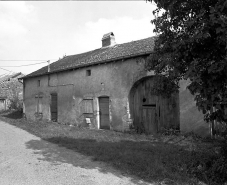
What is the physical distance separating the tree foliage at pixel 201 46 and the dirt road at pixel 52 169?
2.19 m

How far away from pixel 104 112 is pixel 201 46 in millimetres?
7715

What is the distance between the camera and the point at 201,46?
13.0ft

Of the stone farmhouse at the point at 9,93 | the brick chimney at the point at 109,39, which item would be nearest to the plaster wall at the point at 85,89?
the brick chimney at the point at 109,39

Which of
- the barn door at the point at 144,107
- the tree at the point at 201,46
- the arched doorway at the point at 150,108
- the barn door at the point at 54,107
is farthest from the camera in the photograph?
the barn door at the point at 54,107

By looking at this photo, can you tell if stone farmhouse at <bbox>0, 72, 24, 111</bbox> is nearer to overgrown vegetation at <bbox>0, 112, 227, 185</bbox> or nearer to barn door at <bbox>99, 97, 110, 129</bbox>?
barn door at <bbox>99, 97, 110, 129</bbox>

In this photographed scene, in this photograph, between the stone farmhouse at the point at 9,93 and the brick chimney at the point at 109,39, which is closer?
the brick chimney at the point at 109,39

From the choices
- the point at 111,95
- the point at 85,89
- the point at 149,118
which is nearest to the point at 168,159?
the point at 149,118

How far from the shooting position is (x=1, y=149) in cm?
675

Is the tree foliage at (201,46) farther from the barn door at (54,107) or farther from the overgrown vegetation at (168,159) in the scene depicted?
the barn door at (54,107)

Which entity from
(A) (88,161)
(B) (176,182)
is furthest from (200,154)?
(A) (88,161)

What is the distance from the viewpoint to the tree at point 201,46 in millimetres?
3443

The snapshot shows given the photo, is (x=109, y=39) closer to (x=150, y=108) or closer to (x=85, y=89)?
(x=85, y=89)

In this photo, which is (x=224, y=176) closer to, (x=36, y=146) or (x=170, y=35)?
(x=170, y=35)

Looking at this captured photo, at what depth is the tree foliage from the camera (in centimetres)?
344
